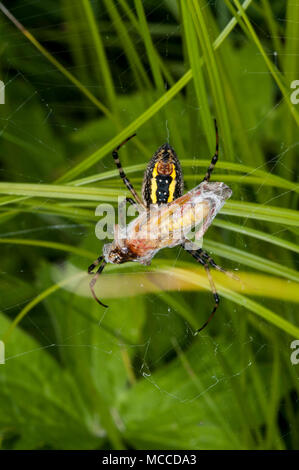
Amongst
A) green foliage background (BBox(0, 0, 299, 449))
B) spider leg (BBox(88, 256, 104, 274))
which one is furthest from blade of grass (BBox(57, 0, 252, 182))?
spider leg (BBox(88, 256, 104, 274))

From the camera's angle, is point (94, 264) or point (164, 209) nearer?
point (164, 209)

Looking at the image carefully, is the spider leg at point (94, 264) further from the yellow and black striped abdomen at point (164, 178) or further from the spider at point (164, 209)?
the yellow and black striped abdomen at point (164, 178)

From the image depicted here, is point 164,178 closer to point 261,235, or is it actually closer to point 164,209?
point 164,209

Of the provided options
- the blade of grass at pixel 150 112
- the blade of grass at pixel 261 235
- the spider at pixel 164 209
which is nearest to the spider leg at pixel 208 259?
the spider at pixel 164 209

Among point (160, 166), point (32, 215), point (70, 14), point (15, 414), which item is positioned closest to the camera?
point (160, 166)

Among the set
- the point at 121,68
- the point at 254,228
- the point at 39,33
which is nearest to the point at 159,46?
the point at 121,68

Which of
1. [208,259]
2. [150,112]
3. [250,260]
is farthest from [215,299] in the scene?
[150,112]
